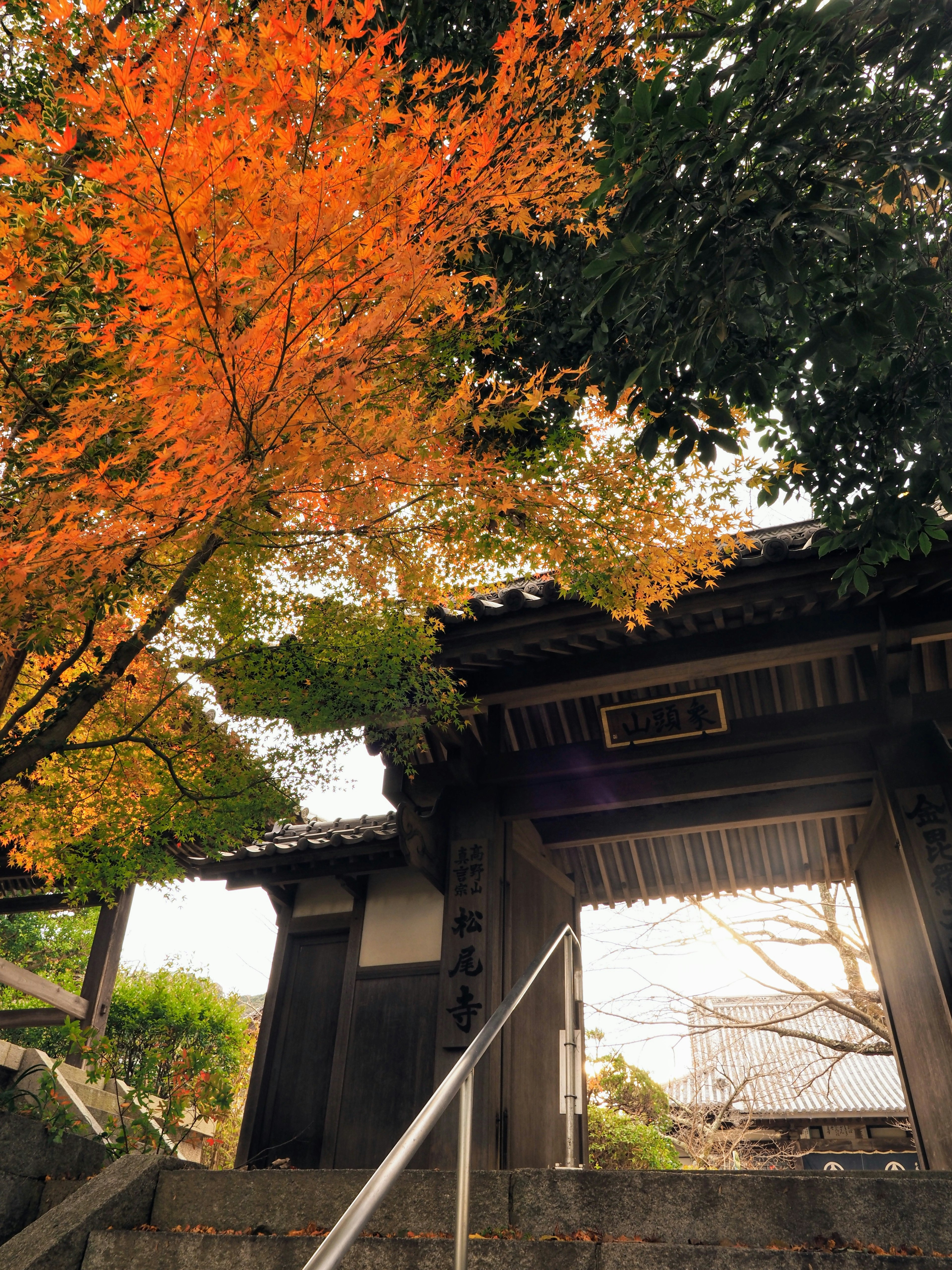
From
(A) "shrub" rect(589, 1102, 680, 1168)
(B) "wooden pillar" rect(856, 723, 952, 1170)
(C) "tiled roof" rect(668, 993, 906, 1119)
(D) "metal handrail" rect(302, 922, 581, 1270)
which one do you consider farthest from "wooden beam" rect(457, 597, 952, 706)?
(A) "shrub" rect(589, 1102, 680, 1168)

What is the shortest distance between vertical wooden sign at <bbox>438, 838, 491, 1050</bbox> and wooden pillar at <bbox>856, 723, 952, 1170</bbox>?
3374mm

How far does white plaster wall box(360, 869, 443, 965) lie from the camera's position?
7.95m

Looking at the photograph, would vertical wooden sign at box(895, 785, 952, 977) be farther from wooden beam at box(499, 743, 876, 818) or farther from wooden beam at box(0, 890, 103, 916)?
wooden beam at box(0, 890, 103, 916)

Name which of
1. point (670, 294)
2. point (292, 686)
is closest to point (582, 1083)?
point (292, 686)

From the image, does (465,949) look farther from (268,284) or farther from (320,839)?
(268,284)

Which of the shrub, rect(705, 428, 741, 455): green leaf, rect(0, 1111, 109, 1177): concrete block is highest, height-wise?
rect(705, 428, 741, 455): green leaf

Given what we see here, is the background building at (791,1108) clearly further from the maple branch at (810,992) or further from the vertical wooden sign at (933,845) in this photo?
the vertical wooden sign at (933,845)

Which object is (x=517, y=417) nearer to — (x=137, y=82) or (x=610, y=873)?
(x=137, y=82)

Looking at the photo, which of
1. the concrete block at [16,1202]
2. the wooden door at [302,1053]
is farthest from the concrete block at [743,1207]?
the wooden door at [302,1053]

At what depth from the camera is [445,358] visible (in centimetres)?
607

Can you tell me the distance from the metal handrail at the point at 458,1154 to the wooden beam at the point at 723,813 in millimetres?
3003

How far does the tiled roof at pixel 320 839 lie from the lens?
321 inches

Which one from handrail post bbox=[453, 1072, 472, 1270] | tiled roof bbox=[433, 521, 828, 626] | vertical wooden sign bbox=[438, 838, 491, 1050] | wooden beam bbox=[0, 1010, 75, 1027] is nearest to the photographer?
handrail post bbox=[453, 1072, 472, 1270]

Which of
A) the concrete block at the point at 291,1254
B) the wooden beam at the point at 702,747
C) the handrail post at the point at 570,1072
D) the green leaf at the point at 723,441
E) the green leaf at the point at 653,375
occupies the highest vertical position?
the wooden beam at the point at 702,747
